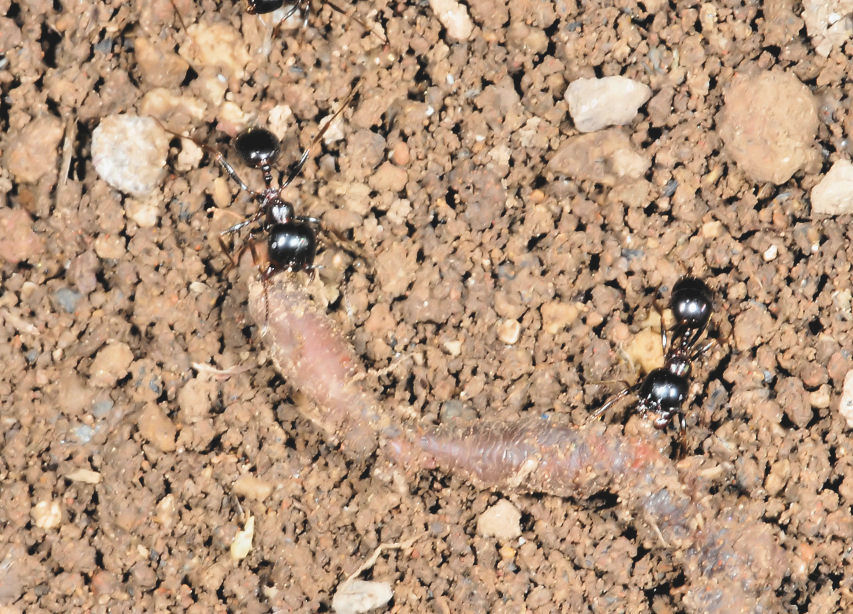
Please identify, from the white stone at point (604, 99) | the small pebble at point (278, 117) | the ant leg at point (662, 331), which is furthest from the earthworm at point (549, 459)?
the white stone at point (604, 99)

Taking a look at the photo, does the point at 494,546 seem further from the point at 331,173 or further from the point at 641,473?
the point at 331,173

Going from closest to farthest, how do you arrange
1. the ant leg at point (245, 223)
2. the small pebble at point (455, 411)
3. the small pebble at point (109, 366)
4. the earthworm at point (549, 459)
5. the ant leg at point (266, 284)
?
1. the earthworm at point (549, 459)
2. the ant leg at point (266, 284)
3. the small pebble at point (109, 366)
4. the small pebble at point (455, 411)
5. the ant leg at point (245, 223)

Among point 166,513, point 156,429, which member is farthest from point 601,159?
point 166,513

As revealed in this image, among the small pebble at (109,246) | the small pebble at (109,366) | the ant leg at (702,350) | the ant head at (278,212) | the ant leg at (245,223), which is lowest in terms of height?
the small pebble at (109,366)

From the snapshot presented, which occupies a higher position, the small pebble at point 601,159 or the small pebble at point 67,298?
the small pebble at point 601,159

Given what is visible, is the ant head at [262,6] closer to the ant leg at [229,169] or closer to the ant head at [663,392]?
the ant leg at [229,169]

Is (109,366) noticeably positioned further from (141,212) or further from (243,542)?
(243,542)
